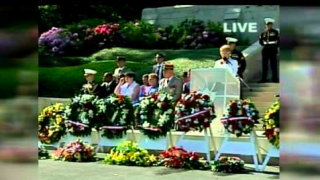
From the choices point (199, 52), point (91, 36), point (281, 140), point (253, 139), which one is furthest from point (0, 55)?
point (91, 36)

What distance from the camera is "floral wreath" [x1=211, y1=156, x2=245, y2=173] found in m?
8.12

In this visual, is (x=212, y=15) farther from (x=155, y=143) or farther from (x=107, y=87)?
(x=155, y=143)

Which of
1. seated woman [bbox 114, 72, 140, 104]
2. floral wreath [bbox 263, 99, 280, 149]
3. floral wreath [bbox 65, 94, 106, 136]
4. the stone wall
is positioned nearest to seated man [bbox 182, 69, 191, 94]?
seated woman [bbox 114, 72, 140, 104]

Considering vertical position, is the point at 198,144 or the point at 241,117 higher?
the point at 241,117

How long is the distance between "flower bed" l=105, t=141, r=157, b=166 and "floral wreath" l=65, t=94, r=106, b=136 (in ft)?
2.21

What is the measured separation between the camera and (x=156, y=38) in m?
20.1

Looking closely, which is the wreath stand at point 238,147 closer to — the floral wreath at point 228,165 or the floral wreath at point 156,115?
the floral wreath at point 228,165

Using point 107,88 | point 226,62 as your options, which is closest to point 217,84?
point 226,62

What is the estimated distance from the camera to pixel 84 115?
9.34 metres

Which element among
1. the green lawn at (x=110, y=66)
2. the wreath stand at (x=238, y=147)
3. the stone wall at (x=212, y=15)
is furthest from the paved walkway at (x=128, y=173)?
Answer: the stone wall at (x=212, y=15)

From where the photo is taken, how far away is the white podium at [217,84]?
10016 mm

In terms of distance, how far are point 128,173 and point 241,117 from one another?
1709mm

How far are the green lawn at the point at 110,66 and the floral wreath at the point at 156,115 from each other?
18.6 ft

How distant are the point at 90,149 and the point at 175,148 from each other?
1373 mm
